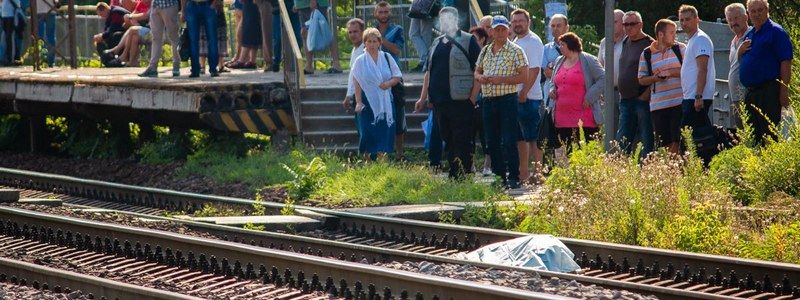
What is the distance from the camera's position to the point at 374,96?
56.0ft

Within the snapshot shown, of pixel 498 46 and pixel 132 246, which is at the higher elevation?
pixel 498 46

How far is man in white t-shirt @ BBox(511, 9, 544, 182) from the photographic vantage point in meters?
15.9

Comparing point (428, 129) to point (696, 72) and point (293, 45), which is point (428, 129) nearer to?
point (293, 45)

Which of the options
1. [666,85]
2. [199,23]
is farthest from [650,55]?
[199,23]

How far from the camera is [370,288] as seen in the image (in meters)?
9.49

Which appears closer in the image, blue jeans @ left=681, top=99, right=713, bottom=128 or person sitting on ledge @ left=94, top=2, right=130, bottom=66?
blue jeans @ left=681, top=99, right=713, bottom=128

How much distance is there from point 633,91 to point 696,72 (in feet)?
2.88

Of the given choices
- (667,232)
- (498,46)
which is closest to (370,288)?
(667,232)

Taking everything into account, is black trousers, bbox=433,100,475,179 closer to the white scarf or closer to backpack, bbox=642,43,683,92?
the white scarf

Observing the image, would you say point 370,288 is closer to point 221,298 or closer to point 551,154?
point 221,298

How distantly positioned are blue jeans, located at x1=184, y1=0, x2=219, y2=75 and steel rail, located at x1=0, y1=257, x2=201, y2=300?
8635 mm

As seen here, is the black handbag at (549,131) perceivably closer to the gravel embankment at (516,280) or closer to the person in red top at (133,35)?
the gravel embankment at (516,280)

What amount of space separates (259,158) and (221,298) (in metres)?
8.55

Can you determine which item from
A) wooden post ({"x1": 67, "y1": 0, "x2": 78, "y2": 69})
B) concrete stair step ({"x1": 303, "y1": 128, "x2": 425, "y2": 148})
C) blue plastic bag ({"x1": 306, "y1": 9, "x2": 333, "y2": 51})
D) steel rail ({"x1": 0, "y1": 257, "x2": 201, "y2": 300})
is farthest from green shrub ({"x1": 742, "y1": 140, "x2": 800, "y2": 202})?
wooden post ({"x1": 67, "y1": 0, "x2": 78, "y2": 69})
